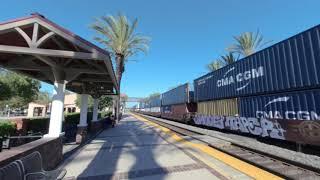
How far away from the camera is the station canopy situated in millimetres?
6164

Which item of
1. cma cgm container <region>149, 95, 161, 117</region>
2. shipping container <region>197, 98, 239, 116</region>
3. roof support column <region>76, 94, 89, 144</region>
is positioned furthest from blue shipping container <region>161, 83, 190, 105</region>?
roof support column <region>76, 94, 89, 144</region>

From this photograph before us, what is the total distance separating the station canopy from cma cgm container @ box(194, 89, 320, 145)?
7.43 meters

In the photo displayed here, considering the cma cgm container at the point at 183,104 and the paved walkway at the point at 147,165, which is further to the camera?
the cma cgm container at the point at 183,104

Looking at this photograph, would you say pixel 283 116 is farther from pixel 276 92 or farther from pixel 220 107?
pixel 220 107

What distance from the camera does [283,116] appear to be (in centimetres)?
941

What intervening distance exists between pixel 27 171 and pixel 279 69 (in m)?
9.95

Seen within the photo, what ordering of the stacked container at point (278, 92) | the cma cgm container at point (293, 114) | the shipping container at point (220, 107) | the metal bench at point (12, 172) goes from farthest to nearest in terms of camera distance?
the shipping container at point (220, 107), the stacked container at point (278, 92), the cma cgm container at point (293, 114), the metal bench at point (12, 172)

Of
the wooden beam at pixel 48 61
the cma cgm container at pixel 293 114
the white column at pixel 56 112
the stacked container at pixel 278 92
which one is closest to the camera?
the wooden beam at pixel 48 61

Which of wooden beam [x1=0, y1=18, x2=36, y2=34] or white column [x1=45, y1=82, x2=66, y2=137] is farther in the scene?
white column [x1=45, y1=82, x2=66, y2=137]

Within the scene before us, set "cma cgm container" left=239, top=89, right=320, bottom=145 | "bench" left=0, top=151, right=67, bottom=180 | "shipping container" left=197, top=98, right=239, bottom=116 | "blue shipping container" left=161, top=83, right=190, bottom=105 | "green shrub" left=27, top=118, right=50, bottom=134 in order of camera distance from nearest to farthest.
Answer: "bench" left=0, top=151, right=67, bottom=180 < "cma cgm container" left=239, top=89, right=320, bottom=145 < "green shrub" left=27, top=118, right=50, bottom=134 < "shipping container" left=197, top=98, right=239, bottom=116 < "blue shipping container" left=161, top=83, right=190, bottom=105

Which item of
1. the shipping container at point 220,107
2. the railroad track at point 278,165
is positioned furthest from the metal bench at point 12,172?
the shipping container at point 220,107

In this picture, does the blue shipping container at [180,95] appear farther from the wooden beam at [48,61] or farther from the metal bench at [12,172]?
the metal bench at [12,172]

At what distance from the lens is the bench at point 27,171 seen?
3624mm

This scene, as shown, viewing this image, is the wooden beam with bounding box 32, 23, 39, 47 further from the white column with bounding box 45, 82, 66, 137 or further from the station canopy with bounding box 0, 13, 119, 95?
the white column with bounding box 45, 82, 66, 137
